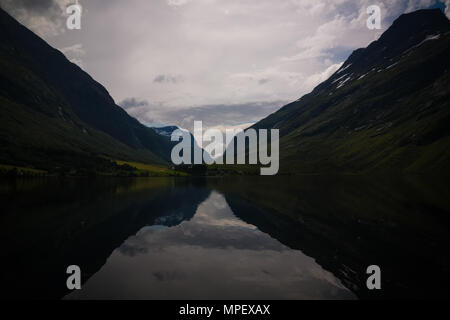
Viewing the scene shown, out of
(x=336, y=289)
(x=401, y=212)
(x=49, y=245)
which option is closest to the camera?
(x=336, y=289)

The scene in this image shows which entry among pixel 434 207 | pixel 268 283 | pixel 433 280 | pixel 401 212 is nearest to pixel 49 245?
pixel 268 283

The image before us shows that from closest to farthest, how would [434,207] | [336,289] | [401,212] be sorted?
[336,289]
[401,212]
[434,207]

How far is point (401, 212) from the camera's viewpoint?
1799 inches

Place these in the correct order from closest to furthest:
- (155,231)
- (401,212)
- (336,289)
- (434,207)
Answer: (336,289), (155,231), (401,212), (434,207)

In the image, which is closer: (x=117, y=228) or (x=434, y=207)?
(x=117, y=228)

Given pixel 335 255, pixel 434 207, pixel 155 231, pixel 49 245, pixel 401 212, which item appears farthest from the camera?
pixel 434 207

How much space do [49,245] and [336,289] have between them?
2546cm
